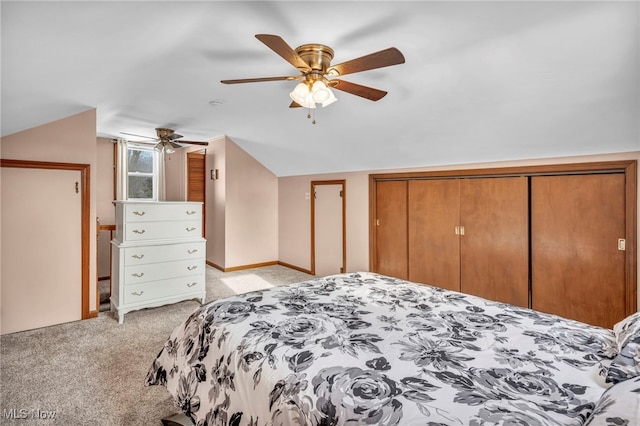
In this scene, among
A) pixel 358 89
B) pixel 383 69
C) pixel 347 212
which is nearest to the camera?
pixel 358 89

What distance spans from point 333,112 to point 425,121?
36.8 inches

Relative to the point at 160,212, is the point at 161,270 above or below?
below

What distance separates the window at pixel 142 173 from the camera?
6074 millimetres

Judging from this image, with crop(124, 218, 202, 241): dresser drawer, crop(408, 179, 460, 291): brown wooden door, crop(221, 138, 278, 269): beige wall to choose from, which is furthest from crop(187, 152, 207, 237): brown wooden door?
crop(408, 179, 460, 291): brown wooden door

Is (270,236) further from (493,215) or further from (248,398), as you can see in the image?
(248,398)

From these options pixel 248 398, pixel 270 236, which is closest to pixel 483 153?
pixel 248 398

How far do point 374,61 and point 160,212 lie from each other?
307 cm

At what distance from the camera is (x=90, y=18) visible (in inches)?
66.5

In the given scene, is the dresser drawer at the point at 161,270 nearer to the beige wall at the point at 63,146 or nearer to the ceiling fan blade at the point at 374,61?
the beige wall at the point at 63,146

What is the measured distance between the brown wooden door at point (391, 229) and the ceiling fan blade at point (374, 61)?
2.71m

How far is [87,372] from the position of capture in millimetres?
2555

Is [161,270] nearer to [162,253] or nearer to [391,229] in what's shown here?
[162,253]

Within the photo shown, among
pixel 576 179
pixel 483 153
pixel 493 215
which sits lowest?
pixel 493 215

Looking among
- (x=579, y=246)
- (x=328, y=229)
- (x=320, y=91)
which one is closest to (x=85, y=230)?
(x=320, y=91)
